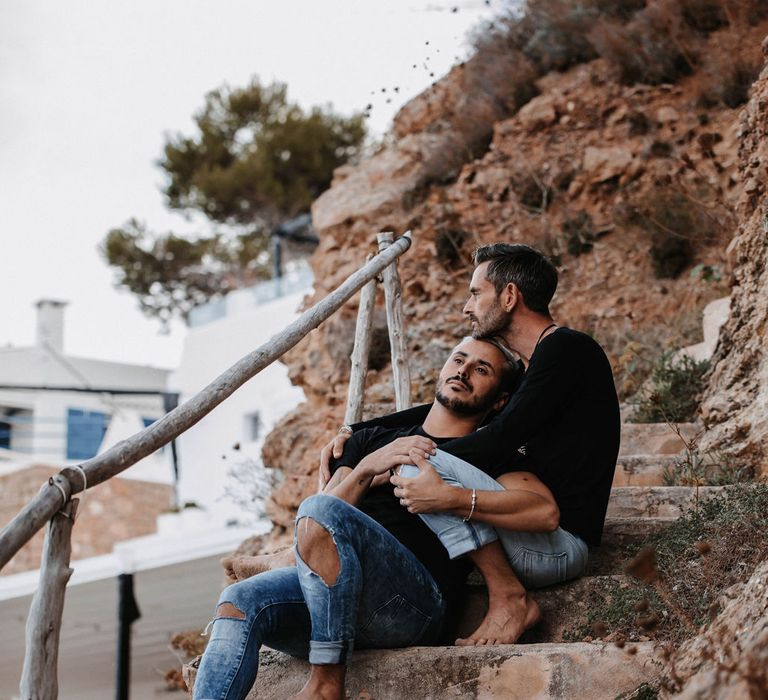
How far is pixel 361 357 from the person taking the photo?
4.89 meters

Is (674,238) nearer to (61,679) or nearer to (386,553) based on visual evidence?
(386,553)

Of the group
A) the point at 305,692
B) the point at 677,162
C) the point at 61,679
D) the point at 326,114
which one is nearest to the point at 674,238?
the point at 677,162

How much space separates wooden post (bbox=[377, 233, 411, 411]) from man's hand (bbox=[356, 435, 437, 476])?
1.84 metres

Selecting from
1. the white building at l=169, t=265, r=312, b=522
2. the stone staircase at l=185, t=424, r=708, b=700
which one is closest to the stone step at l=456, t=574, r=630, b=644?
the stone staircase at l=185, t=424, r=708, b=700

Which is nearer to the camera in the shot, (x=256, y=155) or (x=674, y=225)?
(x=674, y=225)

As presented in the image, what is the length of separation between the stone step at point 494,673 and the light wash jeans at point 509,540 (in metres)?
0.29

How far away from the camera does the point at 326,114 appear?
1009 inches

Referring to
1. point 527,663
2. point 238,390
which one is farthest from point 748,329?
point 238,390

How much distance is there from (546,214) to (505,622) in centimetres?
601

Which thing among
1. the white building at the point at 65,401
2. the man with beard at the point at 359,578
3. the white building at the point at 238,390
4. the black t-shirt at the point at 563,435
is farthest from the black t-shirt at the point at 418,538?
the white building at the point at 65,401

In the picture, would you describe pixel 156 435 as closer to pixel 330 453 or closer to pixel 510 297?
pixel 330 453

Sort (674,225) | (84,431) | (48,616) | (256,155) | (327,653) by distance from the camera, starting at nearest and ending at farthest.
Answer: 1. (48,616)
2. (327,653)
3. (674,225)
4. (84,431)
5. (256,155)

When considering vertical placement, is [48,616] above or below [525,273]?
below

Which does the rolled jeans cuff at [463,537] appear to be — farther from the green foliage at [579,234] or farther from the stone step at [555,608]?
the green foliage at [579,234]
